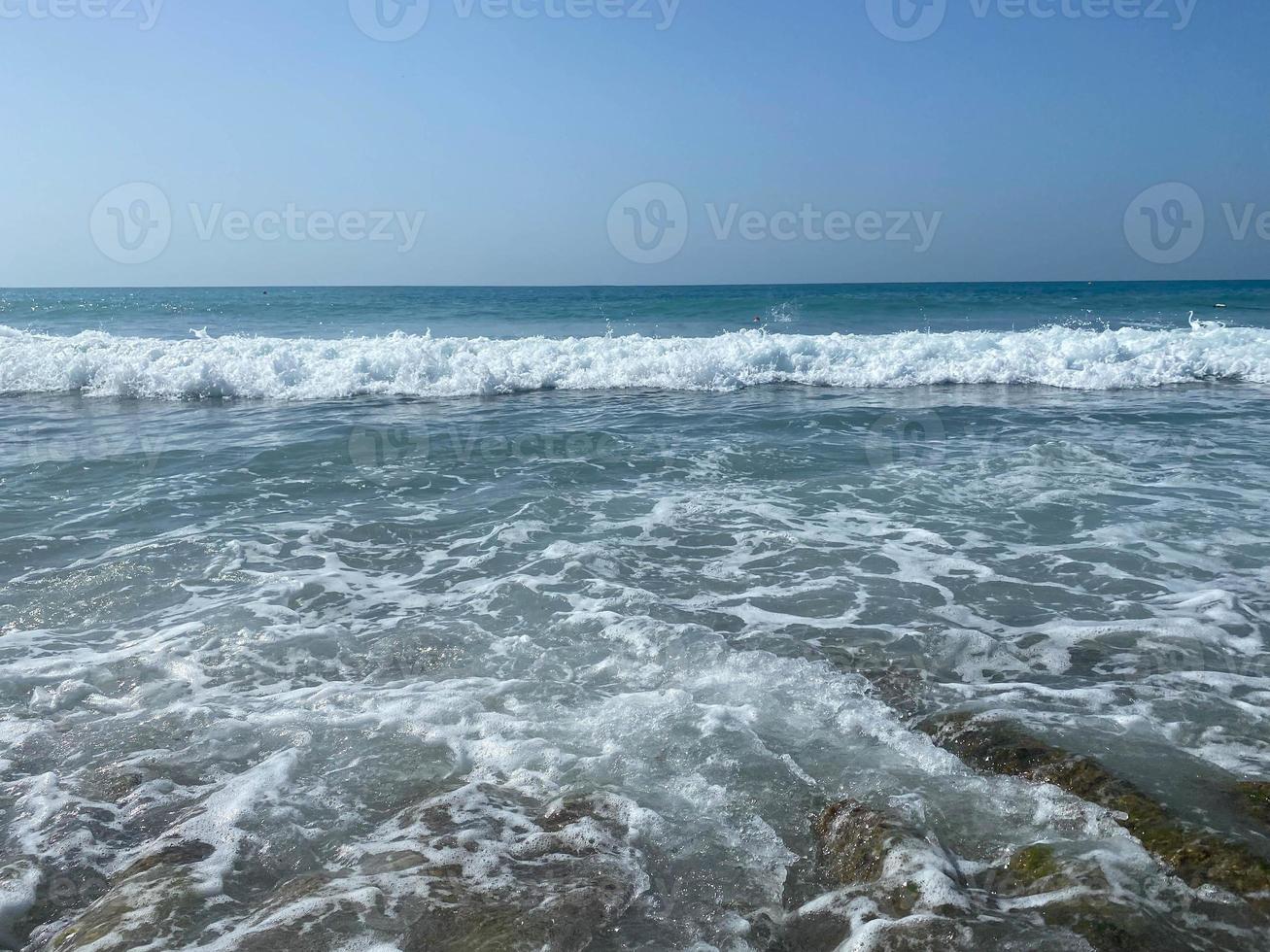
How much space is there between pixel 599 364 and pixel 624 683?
15229 mm

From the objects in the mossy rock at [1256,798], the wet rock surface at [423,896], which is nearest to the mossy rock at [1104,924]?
the mossy rock at [1256,798]

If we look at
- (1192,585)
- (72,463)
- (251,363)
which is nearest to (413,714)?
(1192,585)

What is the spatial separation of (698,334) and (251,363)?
622 inches

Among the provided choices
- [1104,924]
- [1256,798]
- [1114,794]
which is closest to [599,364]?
[1114,794]

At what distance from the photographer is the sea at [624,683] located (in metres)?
3.40

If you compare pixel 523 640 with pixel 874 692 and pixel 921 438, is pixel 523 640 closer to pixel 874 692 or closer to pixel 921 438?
pixel 874 692

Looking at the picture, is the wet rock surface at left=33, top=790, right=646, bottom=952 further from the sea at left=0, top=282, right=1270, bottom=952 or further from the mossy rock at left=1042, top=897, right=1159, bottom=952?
the mossy rock at left=1042, top=897, right=1159, bottom=952

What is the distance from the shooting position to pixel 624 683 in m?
5.39

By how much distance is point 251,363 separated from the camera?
18.7m

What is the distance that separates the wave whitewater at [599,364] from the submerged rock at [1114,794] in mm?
14324

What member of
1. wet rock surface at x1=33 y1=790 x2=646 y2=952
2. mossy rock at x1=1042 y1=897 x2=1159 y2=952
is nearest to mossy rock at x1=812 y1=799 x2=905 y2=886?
mossy rock at x1=1042 y1=897 x2=1159 y2=952

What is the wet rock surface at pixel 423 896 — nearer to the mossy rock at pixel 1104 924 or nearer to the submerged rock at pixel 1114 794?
the mossy rock at pixel 1104 924

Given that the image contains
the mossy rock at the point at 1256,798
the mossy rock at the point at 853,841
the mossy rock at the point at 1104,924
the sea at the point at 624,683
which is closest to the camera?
the mossy rock at the point at 1104,924

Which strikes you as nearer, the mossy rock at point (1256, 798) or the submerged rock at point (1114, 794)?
the submerged rock at point (1114, 794)
